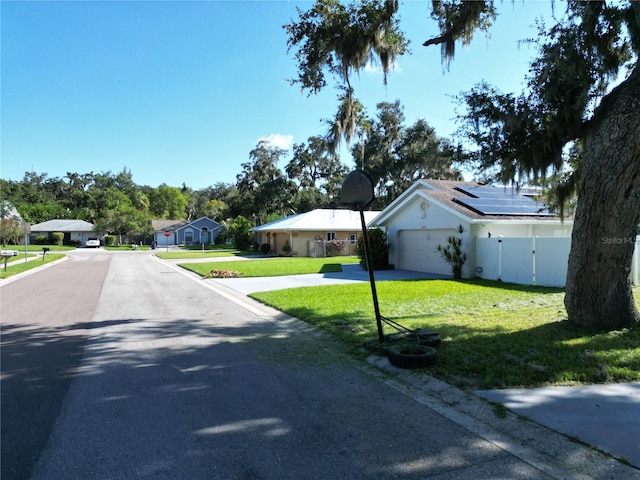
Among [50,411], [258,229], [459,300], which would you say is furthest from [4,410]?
[258,229]

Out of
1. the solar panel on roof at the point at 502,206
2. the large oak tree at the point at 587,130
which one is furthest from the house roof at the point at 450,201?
the large oak tree at the point at 587,130

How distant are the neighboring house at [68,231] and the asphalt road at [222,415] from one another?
68530mm

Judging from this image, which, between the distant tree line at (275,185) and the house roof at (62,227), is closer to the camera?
the distant tree line at (275,185)

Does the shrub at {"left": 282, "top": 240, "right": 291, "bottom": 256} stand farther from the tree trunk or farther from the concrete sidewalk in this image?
the concrete sidewalk

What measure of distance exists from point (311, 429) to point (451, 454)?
1198 millimetres

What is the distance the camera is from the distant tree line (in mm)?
41219

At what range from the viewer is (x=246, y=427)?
3889 millimetres

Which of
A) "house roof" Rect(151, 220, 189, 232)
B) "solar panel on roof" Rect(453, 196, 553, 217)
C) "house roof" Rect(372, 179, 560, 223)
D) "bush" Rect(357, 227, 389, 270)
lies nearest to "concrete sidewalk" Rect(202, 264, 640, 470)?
"house roof" Rect(372, 179, 560, 223)

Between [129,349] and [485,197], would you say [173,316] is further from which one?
[485,197]

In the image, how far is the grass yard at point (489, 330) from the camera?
5219 mm

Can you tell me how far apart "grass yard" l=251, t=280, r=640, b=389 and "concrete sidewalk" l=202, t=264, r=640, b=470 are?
0.88 ft

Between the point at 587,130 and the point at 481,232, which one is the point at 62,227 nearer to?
the point at 481,232

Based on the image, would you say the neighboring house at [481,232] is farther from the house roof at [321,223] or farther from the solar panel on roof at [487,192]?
the house roof at [321,223]

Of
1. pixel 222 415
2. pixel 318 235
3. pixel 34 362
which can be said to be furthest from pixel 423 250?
pixel 222 415
